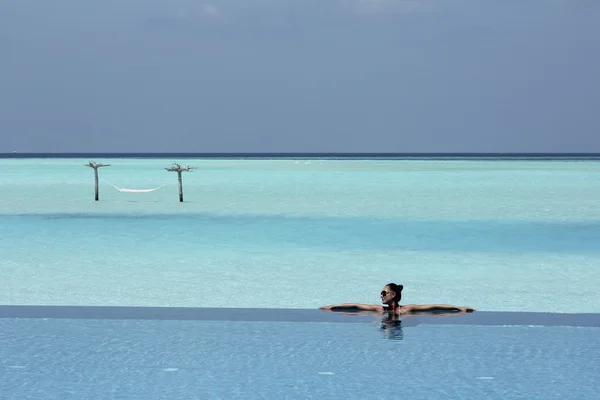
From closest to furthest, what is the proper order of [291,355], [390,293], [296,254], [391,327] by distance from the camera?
1. [291,355]
2. [391,327]
3. [390,293]
4. [296,254]

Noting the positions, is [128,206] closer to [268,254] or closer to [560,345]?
[268,254]

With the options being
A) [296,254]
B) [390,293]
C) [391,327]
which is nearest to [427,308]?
[390,293]

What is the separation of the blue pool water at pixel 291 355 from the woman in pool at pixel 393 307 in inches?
8.4

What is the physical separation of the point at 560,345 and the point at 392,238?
11.3 meters

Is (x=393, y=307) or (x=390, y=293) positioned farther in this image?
(x=393, y=307)

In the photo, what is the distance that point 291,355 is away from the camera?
22.5 ft

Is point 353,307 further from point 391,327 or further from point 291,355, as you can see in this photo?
point 291,355

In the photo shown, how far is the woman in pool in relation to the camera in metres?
8.30

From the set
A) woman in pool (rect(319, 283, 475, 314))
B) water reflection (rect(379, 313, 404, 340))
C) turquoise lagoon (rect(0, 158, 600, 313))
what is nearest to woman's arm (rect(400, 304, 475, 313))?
woman in pool (rect(319, 283, 475, 314))

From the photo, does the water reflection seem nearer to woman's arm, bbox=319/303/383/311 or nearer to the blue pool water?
the blue pool water

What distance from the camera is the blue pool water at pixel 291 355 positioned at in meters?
5.95

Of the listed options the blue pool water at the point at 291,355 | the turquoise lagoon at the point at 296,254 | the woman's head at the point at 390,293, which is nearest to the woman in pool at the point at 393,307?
the woman's head at the point at 390,293

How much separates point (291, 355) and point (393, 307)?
5.84 feet

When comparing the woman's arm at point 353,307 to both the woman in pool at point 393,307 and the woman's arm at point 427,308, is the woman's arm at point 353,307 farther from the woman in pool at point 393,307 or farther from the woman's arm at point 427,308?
the woman's arm at point 427,308
